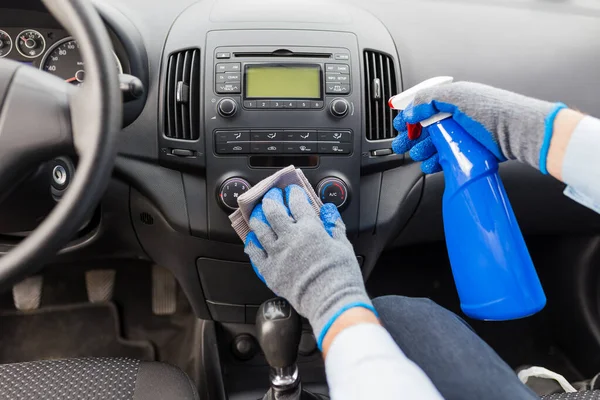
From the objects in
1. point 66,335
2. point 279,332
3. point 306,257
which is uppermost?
point 306,257

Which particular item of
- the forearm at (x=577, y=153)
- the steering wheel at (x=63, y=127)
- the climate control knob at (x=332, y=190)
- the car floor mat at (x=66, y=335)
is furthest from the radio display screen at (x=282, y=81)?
the car floor mat at (x=66, y=335)

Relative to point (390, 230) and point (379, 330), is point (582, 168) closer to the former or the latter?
point (379, 330)

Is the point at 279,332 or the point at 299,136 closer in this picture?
the point at 279,332

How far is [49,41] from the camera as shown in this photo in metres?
1.01

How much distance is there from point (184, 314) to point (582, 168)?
108 centimetres

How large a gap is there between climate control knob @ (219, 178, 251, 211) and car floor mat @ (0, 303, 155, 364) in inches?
26.2

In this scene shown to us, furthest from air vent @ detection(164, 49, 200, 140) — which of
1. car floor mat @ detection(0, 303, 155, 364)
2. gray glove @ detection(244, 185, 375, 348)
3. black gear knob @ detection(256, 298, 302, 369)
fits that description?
car floor mat @ detection(0, 303, 155, 364)

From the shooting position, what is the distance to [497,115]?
0.79m

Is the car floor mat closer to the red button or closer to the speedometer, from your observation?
the speedometer

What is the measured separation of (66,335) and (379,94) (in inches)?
41.1

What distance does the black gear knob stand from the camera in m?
0.85

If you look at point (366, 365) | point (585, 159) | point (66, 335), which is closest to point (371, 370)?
point (366, 365)

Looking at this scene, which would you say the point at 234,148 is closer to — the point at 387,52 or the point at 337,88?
the point at 337,88

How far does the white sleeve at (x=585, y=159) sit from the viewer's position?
0.70 m
